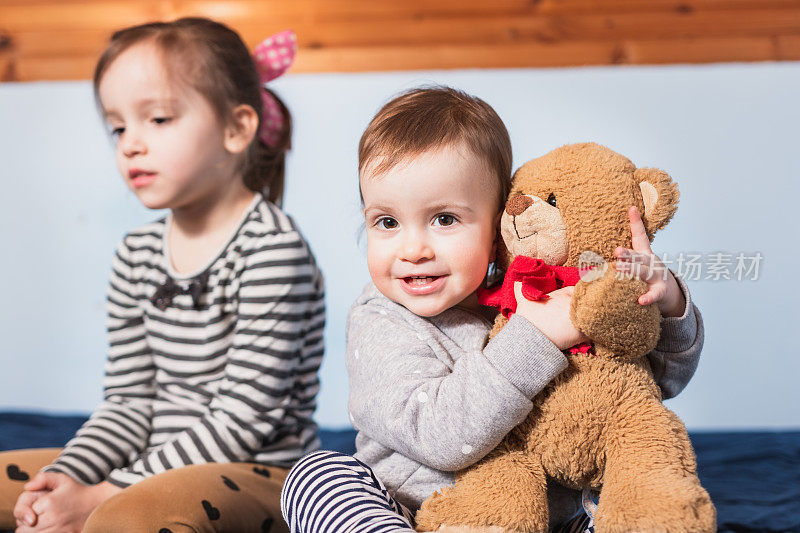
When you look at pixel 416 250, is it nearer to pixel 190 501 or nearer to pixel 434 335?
pixel 434 335

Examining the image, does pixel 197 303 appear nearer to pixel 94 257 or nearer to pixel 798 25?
pixel 94 257

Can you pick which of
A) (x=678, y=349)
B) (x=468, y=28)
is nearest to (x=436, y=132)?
(x=678, y=349)

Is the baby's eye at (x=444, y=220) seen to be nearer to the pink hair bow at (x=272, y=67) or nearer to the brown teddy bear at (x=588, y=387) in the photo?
the brown teddy bear at (x=588, y=387)

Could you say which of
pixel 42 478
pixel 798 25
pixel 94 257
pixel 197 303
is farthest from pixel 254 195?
pixel 798 25

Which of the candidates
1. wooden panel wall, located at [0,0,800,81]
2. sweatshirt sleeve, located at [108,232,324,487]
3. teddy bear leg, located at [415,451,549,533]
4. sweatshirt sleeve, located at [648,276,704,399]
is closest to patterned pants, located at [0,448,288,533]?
sweatshirt sleeve, located at [108,232,324,487]

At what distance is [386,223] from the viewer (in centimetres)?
85

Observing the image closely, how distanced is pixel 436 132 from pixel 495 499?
1.17 feet

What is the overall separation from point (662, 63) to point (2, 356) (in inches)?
75.9

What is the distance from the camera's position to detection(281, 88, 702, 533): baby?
750mm

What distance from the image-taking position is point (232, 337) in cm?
119

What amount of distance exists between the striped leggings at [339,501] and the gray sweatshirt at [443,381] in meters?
0.04

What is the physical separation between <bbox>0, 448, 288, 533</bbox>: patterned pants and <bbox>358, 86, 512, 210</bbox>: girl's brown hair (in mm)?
426

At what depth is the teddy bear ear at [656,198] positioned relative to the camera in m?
0.78

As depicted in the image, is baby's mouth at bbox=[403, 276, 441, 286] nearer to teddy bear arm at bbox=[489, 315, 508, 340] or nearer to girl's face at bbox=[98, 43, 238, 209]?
teddy bear arm at bbox=[489, 315, 508, 340]
